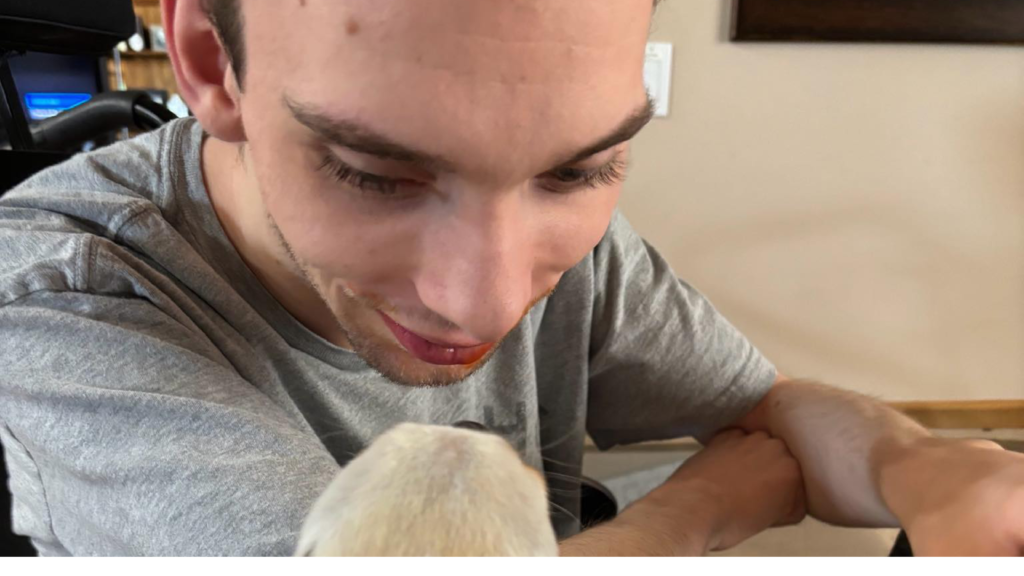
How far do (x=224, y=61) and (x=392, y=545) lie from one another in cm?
40

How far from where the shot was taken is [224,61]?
532 mm

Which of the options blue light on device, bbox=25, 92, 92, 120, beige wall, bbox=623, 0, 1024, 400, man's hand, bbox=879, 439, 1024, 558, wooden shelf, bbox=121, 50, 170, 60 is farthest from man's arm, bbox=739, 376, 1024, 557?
wooden shelf, bbox=121, 50, 170, 60

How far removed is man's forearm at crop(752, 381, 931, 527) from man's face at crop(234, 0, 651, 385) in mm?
394

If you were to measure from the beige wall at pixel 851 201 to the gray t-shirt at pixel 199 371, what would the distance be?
70 cm

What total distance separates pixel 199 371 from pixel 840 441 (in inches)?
24.0

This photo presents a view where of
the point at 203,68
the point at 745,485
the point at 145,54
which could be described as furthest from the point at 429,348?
the point at 145,54

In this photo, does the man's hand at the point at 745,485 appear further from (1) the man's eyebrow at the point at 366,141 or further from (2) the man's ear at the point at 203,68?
(2) the man's ear at the point at 203,68

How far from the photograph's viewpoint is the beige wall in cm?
142

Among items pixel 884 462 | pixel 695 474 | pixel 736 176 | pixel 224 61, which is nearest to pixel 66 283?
pixel 224 61

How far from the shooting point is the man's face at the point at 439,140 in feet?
1.28

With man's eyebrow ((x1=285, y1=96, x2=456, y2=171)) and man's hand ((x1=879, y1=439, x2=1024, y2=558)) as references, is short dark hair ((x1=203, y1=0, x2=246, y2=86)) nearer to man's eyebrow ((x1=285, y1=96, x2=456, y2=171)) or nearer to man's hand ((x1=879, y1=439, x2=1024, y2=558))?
man's eyebrow ((x1=285, y1=96, x2=456, y2=171))

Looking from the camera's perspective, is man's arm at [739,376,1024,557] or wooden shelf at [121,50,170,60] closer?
man's arm at [739,376,1024,557]

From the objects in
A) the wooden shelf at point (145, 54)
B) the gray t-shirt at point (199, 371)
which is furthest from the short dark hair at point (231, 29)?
the wooden shelf at point (145, 54)

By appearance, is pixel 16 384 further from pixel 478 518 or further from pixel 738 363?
pixel 738 363
